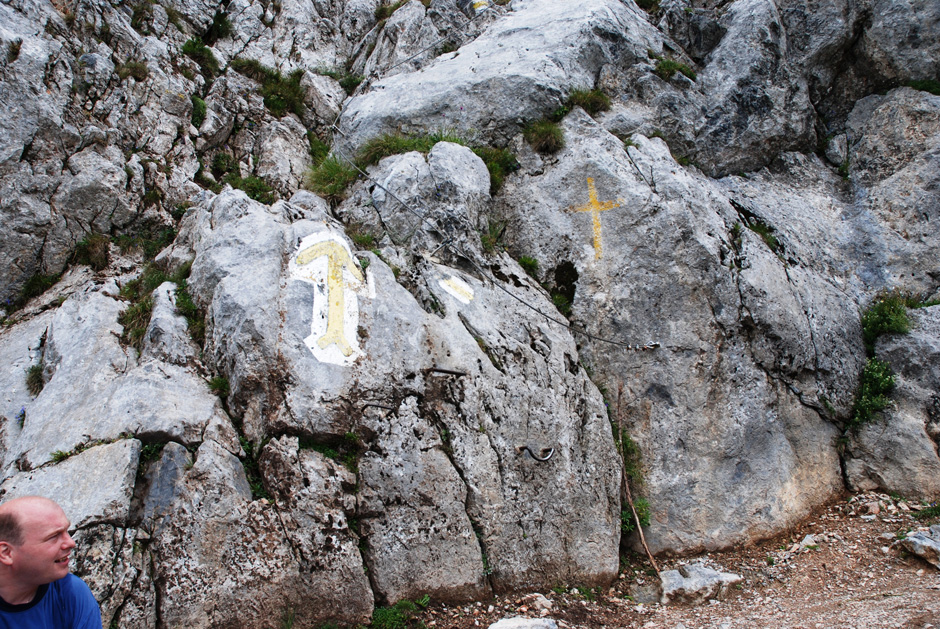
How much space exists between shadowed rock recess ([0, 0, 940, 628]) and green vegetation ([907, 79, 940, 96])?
0.04 meters

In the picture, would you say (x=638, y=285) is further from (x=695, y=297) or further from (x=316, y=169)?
(x=316, y=169)

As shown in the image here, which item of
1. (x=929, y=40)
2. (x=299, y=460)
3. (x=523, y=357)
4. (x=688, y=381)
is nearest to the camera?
(x=299, y=460)

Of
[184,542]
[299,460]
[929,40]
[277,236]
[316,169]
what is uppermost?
[929,40]

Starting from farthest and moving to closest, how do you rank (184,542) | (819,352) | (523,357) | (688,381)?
(819,352) < (688,381) < (523,357) < (184,542)

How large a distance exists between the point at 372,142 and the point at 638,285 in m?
5.59

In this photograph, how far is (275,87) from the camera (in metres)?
12.7

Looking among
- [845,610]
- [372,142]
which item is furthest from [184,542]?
[372,142]

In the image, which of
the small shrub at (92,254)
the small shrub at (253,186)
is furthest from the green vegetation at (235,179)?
the small shrub at (92,254)

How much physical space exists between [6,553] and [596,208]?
28.8 ft

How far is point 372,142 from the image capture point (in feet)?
32.3

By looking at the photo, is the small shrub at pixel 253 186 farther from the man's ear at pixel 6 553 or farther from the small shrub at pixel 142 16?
the man's ear at pixel 6 553

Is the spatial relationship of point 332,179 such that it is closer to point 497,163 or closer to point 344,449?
point 497,163

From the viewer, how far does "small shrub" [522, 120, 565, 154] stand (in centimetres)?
1026

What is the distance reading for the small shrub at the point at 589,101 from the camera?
1096cm
